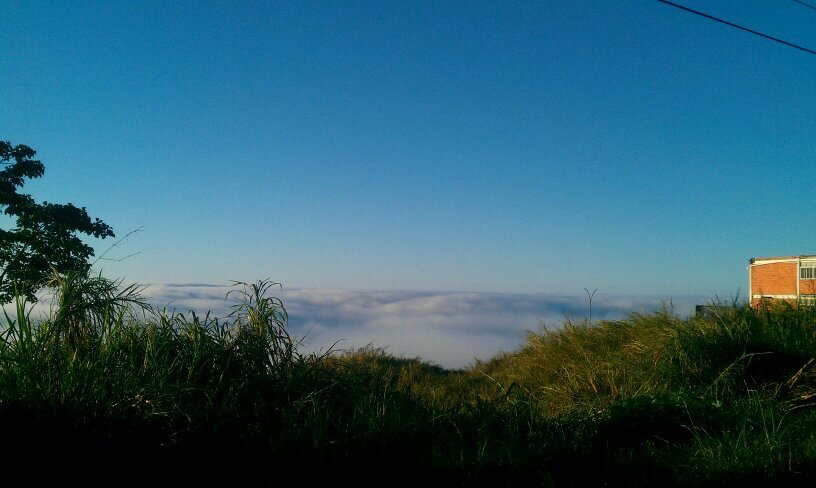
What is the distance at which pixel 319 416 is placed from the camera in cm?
470

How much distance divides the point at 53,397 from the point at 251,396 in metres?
1.50

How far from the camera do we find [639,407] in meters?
6.26

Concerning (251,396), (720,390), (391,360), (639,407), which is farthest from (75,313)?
(391,360)

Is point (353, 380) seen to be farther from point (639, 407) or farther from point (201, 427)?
point (639, 407)

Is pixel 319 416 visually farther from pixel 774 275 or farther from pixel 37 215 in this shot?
pixel 774 275

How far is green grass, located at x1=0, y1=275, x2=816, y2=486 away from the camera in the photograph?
4.28 meters

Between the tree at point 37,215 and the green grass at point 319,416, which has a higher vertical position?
the tree at point 37,215

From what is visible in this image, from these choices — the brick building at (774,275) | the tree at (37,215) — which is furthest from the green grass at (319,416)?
the brick building at (774,275)

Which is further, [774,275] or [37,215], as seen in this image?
[774,275]

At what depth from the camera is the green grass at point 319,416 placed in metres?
4.28

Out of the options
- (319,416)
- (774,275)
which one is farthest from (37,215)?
(774,275)

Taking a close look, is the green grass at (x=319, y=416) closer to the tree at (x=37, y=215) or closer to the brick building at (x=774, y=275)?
the tree at (x=37, y=215)

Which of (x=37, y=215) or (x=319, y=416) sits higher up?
(x=37, y=215)

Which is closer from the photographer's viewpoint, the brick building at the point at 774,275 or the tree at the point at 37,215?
the tree at the point at 37,215
